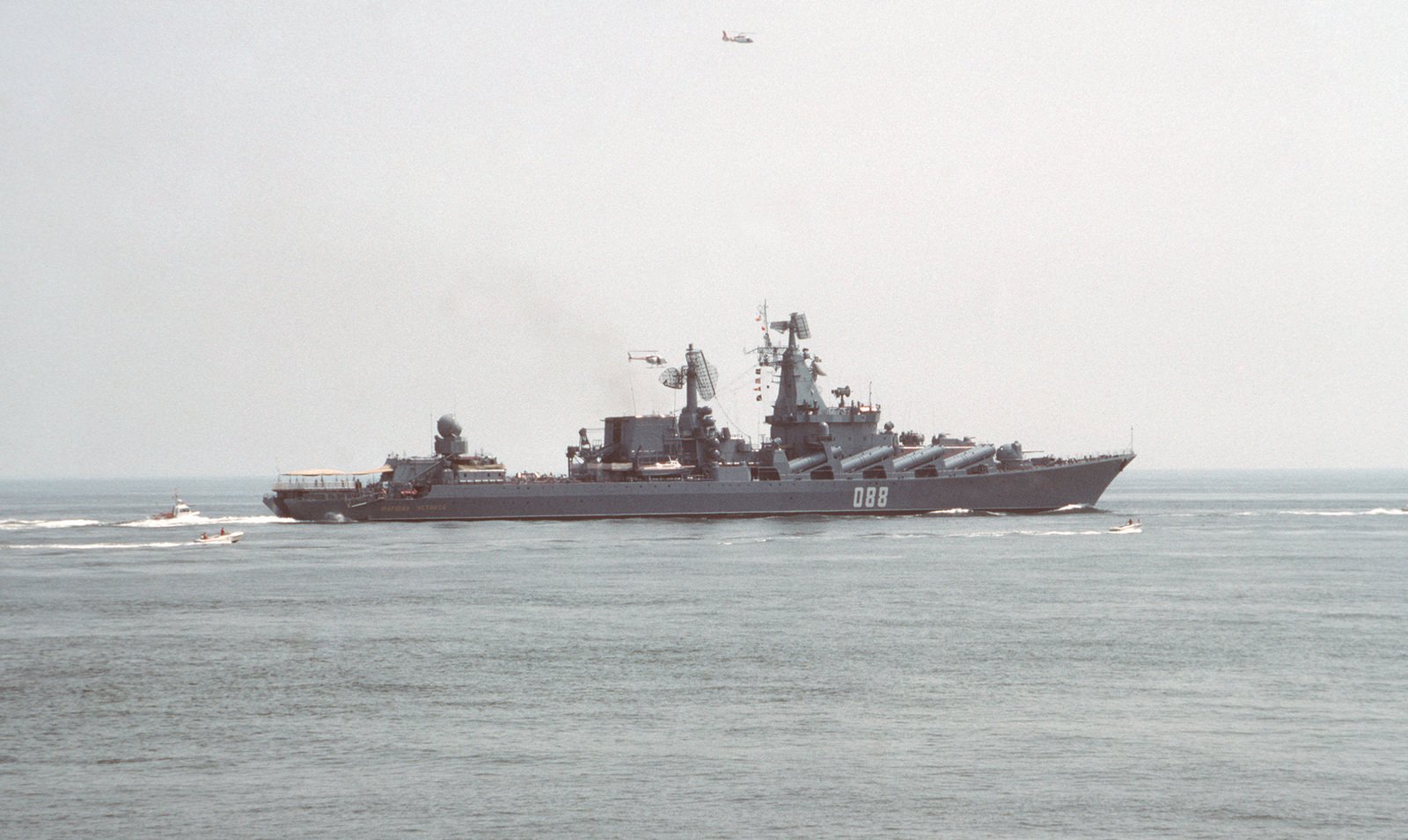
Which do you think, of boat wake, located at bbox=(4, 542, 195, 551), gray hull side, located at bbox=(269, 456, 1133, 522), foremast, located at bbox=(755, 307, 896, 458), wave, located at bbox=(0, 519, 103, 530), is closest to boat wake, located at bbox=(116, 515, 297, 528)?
wave, located at bbox=(0, 519, 103, 530)

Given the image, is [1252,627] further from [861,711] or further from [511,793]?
[511,793]

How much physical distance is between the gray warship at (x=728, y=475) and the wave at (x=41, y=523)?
22.8m

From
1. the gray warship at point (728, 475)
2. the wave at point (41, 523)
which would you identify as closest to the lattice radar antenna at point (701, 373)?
the gray warship at point (728, 475)

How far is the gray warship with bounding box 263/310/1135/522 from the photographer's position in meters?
82.8

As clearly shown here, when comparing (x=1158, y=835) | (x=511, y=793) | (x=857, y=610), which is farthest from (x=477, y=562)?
(x=1158, y=835)

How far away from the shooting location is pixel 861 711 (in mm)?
28656

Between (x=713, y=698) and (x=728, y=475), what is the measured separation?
174ft

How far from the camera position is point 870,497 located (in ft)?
279

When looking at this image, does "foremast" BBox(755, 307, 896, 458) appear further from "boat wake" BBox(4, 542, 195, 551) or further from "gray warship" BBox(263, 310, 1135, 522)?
"boat wake" BBox(4, 542, 195, 551)

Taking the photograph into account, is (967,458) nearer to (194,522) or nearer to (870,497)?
(870,497)

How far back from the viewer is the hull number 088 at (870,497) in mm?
84500

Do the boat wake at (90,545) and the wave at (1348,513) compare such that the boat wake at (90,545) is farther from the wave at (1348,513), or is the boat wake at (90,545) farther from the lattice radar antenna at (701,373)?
the wave at (1348,513)

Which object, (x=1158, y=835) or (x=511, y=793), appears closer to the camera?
(x=1158, y=835)

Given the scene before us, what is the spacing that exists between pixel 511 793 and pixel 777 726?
661cm
